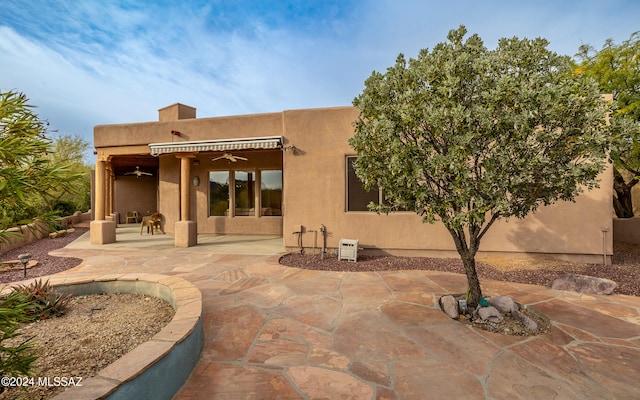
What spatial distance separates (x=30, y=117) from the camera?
7.93 feet

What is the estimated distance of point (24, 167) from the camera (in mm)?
2311

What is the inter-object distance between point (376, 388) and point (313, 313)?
2.01 m

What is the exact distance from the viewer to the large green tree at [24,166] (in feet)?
7.09

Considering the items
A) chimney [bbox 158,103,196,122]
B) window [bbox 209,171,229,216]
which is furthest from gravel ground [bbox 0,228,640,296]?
chimney [bbox 158,103,196,122]

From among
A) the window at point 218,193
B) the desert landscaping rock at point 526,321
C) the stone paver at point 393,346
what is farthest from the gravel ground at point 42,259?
the desert landscaping rock at point 526,321

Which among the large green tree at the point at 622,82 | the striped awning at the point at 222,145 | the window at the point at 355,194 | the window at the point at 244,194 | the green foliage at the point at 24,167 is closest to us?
the green foliage at the point at 24,167

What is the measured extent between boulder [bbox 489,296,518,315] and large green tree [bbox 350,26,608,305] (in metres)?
1.67

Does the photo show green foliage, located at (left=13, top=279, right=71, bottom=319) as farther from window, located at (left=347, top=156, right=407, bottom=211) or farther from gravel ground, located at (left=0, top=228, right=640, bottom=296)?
window, located at (left=347, top=156, right=407, bottom=211)

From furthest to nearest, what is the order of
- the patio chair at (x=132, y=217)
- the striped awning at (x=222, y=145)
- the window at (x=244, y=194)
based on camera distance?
1. the patio chair at (x=132, y=217)
2. the window at (x=244, y=194)
3. the striped awning at (x=222, y=145)

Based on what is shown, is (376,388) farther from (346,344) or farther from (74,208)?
(74,208)

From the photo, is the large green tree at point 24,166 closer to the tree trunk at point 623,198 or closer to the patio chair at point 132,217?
the tree trunk at point 623,198

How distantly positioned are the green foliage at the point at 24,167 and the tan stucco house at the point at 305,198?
7.34 metres

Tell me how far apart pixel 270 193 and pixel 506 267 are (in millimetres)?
10085

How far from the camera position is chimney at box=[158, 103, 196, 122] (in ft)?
50.4
